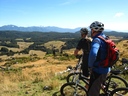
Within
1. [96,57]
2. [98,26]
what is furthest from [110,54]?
[98,26]

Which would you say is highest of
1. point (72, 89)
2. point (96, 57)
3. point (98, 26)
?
point (98, 26)

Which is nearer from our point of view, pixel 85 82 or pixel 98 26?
pixel 98 26

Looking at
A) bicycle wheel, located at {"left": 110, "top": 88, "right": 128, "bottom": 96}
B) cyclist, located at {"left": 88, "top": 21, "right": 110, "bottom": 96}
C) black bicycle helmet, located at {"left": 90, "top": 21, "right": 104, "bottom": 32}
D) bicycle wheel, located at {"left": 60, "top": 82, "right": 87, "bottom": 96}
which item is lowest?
bicycle wheel, located at {"left": 60, "top": 82, "right": 87, "bottom": 96}

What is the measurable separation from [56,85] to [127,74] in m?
3.62

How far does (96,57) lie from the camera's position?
14.8 feet

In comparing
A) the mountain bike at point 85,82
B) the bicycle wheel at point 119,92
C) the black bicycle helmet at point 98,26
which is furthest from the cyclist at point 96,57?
the mountain bike at point 85,82

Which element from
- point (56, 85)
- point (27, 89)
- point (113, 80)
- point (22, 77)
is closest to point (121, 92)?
point (113, 80)

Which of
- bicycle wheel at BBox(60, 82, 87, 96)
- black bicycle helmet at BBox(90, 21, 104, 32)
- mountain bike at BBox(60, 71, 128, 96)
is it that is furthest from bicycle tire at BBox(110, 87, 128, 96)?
black bicycle helmet at BBox(90, 21, 104, 32)

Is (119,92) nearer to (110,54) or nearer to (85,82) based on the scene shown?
(85,82)

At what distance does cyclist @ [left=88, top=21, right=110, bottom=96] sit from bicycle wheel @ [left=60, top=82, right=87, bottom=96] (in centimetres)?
136

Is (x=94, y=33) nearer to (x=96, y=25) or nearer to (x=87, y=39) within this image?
(x=96, y=25)

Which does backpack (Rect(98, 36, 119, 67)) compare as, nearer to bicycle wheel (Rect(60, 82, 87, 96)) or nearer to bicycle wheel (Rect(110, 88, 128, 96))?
bicycle wheel (Rect(110, 88, 128, 96))

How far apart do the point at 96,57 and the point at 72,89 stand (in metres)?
2.53

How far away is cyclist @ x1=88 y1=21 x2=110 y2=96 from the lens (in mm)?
4250
